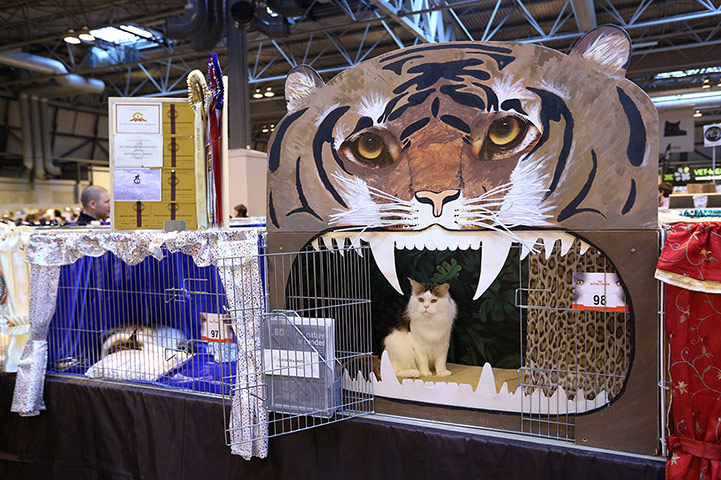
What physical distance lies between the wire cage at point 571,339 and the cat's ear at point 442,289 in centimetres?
33

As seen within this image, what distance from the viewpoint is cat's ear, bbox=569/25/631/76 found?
2.13 metres

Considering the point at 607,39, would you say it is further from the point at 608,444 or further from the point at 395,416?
the point at 395,416

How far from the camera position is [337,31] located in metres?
10.7

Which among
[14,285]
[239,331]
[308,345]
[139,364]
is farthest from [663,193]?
[14,285]

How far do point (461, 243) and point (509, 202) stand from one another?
267mm

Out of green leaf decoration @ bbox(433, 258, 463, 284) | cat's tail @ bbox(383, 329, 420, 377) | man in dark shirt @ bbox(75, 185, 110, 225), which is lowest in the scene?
cat's tail @ bbox(383, 329, 420, 377)

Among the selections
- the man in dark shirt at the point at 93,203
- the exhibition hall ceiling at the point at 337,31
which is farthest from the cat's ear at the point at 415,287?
the exhibition hall ceiling at the point at 337,31

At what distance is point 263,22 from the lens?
798cm

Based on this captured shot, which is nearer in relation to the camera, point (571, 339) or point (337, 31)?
point (571, 339)

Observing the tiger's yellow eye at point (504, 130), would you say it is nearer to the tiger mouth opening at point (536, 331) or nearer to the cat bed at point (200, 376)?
the tiger mouth opening at point (536, 331)

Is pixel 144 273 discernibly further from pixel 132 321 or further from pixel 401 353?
pixel 401 353

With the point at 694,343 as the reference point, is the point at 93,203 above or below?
above

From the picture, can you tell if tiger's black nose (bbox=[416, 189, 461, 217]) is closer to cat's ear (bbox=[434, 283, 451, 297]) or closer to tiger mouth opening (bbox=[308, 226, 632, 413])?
tiger mouth opening (bbox=[308, 226, 632, 413])

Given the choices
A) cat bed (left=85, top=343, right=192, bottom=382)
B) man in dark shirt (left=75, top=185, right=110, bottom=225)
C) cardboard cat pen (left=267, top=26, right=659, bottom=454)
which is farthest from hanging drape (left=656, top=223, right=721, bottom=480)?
man in dark shirt (left=75, top=185, right=110, bottom=225)
